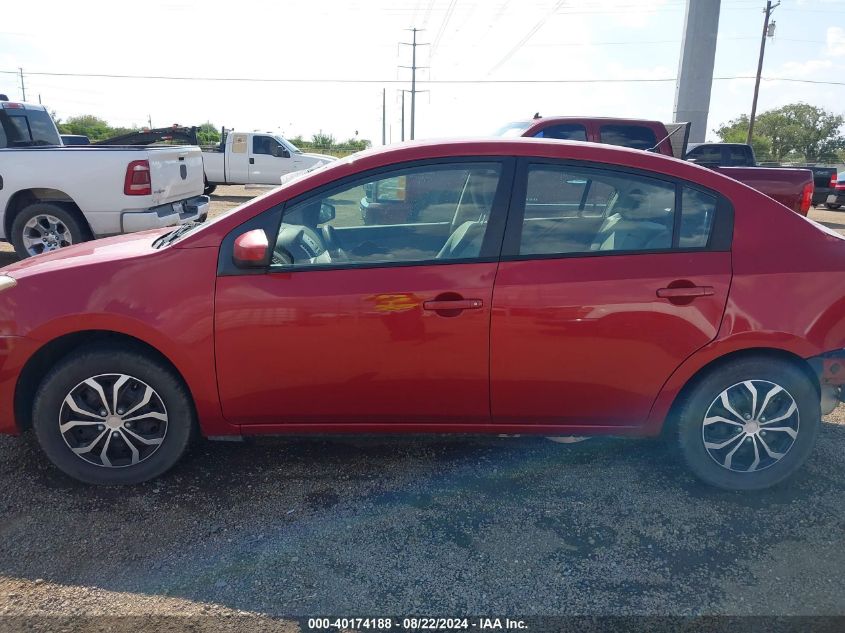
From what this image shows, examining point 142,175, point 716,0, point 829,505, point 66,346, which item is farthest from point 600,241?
point 716,0

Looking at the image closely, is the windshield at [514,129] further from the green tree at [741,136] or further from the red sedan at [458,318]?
the green tree at [741,136]

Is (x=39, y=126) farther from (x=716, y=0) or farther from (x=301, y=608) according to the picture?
(x=716, y=0)

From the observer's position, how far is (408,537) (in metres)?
2.92

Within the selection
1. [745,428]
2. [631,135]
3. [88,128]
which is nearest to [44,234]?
[631,135]

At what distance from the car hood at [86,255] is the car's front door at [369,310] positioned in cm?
59

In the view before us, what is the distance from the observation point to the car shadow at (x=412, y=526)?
2.58 metres

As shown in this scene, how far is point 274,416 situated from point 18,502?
129 centimetres

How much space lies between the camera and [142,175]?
7648mm

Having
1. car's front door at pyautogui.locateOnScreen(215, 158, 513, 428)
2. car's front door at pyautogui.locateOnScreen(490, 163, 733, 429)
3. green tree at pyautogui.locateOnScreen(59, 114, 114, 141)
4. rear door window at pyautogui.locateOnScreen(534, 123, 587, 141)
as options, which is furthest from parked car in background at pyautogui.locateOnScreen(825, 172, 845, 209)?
green tree at pyautogui.locateOnScreen(59, 114, 114, 141)

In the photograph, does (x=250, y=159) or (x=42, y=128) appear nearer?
(x=42, y=128)

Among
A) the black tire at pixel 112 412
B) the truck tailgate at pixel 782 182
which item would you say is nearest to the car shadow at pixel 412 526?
the black tire at pixel 112 412

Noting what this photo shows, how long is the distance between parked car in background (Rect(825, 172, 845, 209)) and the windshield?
48.5ft

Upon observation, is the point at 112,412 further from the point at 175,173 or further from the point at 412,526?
the point at 175,173

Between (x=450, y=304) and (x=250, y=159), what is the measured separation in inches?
728
